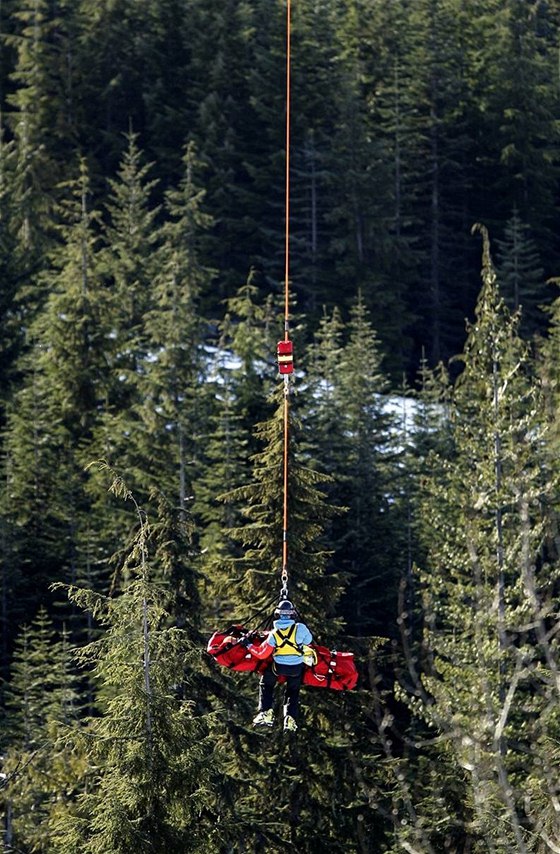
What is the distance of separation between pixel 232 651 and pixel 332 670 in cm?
135

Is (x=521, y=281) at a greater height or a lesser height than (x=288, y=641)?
greater

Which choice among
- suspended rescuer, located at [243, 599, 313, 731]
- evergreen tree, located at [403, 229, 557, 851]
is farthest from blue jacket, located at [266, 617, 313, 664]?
evergreen tree, located at [403, 229, 557, 851]

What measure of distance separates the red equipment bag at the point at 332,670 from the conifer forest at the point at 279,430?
78 centimetres

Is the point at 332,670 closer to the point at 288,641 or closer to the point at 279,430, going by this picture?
the point at 288,641

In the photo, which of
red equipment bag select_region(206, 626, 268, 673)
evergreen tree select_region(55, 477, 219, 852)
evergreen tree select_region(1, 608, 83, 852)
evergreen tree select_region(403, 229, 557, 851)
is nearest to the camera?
evergreen tree select_region(55, 477, 219, 852)

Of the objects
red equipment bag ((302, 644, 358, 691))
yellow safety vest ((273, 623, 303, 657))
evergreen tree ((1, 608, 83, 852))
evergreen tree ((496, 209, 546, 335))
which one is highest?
evergreen tree ((496, 209, 546, 335))

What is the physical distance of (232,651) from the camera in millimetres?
20203

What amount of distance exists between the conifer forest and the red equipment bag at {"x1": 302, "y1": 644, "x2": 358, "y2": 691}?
2.55 ft

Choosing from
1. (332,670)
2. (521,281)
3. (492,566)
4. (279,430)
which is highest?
(521,281)

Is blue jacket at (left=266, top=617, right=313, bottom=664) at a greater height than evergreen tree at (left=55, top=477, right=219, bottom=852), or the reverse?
blue jacket at (left=266, top=617, right=313, bottom=664)

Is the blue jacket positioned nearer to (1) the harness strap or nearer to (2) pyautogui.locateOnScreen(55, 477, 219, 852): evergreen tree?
(1) the harness strap

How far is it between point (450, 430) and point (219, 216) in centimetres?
2130

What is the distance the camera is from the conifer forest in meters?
19.3

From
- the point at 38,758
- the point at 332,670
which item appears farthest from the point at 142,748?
the point at 38,758
